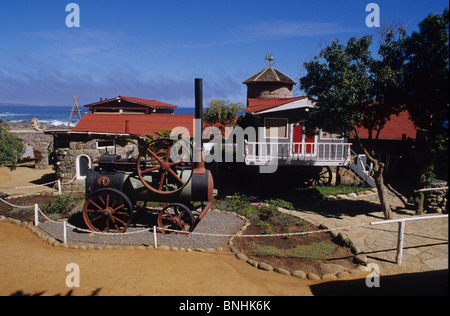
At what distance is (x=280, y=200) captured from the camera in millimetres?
15930

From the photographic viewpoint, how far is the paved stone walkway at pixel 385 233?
804 centimetres

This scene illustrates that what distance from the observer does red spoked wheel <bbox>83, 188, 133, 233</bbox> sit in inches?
454

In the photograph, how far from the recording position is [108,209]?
11562 mm

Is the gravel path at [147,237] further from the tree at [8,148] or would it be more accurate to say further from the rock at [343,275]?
the tree at [8,148]

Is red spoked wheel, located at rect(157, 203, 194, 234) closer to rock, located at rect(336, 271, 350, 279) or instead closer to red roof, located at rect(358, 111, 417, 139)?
rock, located at rect(336, 271, 350, 279)

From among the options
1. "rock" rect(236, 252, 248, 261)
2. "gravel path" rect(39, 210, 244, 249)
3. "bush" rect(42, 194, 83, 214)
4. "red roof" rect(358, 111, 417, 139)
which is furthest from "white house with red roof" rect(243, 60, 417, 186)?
"bush" rect(42, 194, 83, 214)

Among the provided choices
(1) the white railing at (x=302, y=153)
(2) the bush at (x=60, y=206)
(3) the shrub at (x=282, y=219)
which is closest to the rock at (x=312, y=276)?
(3) the shrub at (x=282, y=219)

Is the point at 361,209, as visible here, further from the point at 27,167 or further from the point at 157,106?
Answer: the point at 27,167

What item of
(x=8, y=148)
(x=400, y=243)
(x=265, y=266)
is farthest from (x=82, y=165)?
(x=400, y=243)

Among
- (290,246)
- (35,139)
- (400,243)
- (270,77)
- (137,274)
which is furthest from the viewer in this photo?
(35,139)

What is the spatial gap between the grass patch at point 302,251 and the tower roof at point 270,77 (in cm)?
1882

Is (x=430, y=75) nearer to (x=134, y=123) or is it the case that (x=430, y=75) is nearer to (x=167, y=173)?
(x=167, y=173)

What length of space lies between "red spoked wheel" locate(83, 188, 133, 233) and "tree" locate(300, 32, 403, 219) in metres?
9.09

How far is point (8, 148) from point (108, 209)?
390 inches
